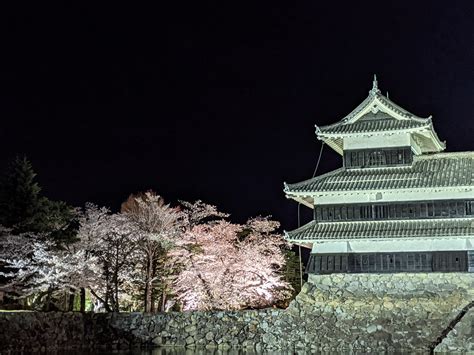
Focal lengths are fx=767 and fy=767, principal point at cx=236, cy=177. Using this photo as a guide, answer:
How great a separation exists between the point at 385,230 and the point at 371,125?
226 inches

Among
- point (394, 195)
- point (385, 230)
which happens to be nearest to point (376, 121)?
point (394, 195)

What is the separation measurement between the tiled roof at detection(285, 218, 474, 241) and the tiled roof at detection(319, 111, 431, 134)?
16.0 feet

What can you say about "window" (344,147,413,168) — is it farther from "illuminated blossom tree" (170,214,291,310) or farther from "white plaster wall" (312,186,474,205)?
"illuminated blossom tree" (170,214,291,310)

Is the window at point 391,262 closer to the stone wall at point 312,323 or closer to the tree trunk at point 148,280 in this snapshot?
the stone wall at point 312,323

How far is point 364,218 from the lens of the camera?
40.2m

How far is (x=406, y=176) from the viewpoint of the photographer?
39938 millimetres

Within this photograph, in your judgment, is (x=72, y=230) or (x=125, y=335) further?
(x=72, y=230)

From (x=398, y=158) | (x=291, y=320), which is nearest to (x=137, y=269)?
(x=291, y=320)

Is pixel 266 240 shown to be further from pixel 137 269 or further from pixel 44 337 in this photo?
pixel 44 337

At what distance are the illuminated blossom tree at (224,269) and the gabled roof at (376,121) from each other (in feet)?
32.4

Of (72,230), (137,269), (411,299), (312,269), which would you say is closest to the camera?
(411,299)

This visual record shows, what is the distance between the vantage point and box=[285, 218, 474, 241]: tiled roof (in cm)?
3828

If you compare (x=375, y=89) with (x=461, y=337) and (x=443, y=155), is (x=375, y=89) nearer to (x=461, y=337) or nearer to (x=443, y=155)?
(x=443, y=155)

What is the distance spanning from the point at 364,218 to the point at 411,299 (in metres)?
4.92
